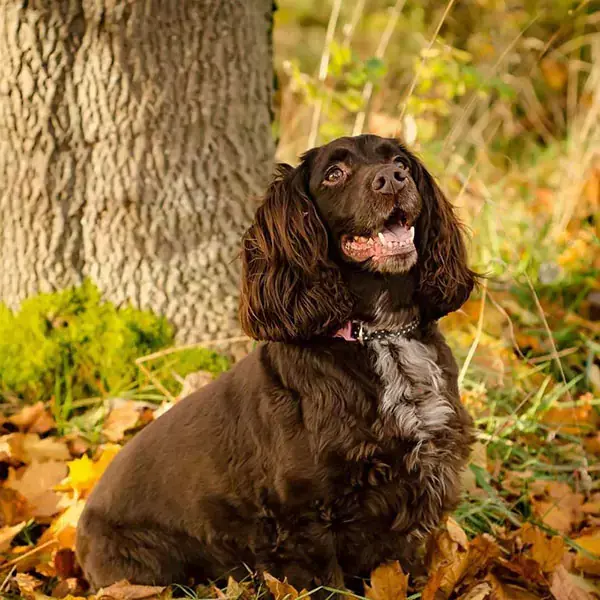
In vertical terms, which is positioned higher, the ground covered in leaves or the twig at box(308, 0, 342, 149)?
the twig at box(308, 0, 342, 149)

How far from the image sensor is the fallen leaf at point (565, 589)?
108 inches

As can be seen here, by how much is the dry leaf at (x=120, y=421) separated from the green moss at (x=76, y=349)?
Answer: 0.55 feet

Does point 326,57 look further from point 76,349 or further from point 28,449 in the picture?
point 28,449

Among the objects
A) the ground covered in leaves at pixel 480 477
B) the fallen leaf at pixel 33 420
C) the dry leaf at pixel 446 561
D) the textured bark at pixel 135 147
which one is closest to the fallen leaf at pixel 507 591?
the ground covered in leaves at pixel 480 477

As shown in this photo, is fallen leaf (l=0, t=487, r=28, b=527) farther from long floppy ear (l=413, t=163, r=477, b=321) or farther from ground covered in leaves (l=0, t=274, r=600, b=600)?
long floppy ear (l=413, t=163, r=477, b=321)

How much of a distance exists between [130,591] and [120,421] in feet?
3.43

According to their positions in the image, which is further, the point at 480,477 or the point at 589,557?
the point at 480,477

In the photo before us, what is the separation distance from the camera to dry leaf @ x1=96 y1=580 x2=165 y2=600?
9.09 ft

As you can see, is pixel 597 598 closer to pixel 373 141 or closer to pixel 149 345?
pixel 373 141

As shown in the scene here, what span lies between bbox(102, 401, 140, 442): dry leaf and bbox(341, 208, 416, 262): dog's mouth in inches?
56.7

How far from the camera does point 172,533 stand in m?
2.95

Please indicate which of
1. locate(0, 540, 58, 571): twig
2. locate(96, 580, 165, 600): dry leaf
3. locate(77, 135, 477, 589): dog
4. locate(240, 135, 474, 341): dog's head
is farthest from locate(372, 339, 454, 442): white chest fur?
locate(0, 540, 58, 571): twig

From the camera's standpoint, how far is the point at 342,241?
9.22 ft

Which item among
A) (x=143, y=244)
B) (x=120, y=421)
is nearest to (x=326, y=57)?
(x=143, y=244)
